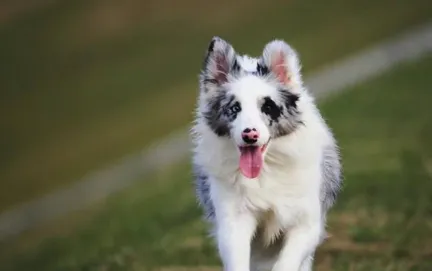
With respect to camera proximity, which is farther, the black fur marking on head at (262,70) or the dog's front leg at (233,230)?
the dog's front leg at (233,230)

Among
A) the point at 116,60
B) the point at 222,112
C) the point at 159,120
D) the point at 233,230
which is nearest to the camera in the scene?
the point at 222,112

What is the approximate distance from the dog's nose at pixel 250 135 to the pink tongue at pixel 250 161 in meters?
0.13

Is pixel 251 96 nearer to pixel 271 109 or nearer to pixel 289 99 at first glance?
pixel 271 109

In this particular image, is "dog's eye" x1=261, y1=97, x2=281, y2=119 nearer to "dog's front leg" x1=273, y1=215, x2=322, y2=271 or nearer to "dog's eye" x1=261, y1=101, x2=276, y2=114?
"dog's eye" x1=261, y1=101, x2=276, y2=114

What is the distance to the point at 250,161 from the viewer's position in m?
6.83

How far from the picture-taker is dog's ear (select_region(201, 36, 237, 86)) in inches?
275

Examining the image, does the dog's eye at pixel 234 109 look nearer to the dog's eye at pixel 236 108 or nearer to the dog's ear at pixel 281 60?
the dog's eye at pixel 236 108

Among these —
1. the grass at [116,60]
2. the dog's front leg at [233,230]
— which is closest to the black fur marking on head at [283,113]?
the dog's front leg at [233,230]

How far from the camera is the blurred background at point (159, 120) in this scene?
10.7m

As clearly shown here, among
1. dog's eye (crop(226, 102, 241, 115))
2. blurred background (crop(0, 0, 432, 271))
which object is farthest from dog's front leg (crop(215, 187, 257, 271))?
blurred background (crop(0, 0, 432, 271))

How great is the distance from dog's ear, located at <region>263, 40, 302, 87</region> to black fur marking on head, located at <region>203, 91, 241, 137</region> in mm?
272

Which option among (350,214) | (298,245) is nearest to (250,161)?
(298,245)

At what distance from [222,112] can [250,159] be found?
279mm

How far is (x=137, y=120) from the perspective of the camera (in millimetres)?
18812
